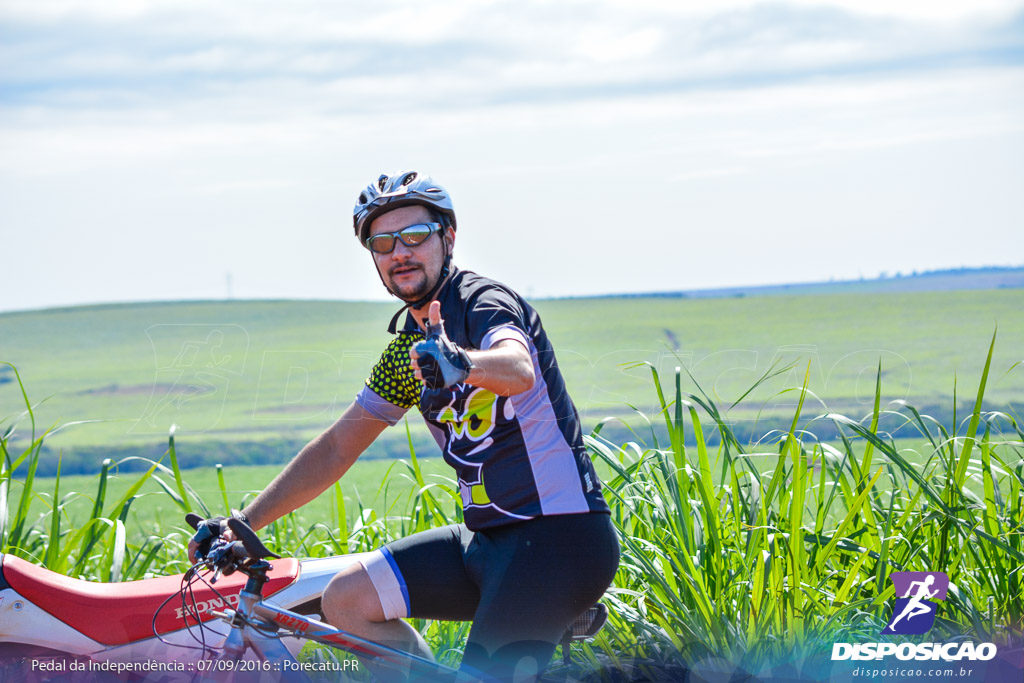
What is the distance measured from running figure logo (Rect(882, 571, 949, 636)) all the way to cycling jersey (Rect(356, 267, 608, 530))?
1305 millimetres

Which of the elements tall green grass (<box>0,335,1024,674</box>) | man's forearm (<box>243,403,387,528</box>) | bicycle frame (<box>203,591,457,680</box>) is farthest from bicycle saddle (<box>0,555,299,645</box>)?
tall green grass (<box>0,335,1024,674</box>)

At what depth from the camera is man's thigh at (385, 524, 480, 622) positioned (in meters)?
2.49

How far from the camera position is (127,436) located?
3.54 meters

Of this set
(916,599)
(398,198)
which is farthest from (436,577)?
(916,599)

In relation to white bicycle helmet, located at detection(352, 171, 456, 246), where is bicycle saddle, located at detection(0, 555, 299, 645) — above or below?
below

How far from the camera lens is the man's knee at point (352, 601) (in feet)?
8.03

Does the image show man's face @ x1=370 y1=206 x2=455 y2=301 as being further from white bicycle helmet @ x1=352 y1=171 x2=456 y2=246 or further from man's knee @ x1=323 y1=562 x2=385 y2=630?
man's knee @ x1=323 y1=562 x2=385 y2=630

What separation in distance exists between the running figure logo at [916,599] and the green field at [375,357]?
69 cm

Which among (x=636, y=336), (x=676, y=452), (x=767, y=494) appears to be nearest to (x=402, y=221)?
(x=676, y=452)

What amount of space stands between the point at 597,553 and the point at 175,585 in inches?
41.6

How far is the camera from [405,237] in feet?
8.16

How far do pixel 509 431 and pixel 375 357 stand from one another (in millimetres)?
1311

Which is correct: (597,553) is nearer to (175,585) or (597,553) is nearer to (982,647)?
(175,585)

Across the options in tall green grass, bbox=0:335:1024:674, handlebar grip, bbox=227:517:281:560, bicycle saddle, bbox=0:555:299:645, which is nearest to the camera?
handlebar grip, bbox=227:517:281:560
